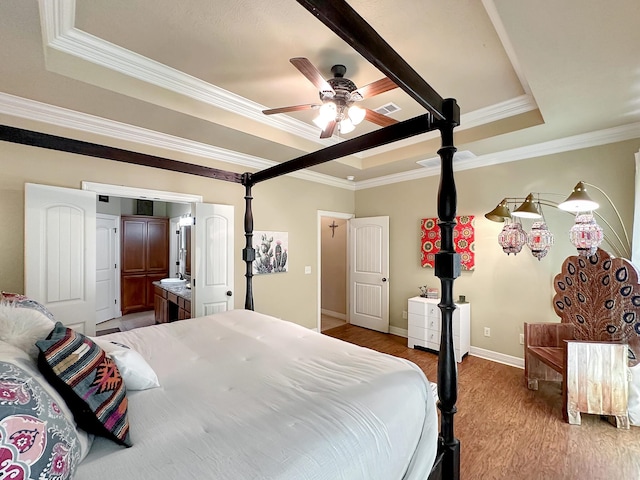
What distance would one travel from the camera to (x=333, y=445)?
958 mm

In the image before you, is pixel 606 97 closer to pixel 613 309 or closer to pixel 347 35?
pixel 613 309

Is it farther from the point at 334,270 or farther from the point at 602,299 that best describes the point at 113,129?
the point at 602,299

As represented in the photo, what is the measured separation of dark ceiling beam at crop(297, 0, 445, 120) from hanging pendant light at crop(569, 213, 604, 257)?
83.0 inches

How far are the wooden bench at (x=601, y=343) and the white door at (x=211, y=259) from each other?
11.2 ft

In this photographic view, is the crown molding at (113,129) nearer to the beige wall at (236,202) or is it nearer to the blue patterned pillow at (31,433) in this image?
the beige wall at (236,202)

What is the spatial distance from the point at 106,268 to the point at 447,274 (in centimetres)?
583

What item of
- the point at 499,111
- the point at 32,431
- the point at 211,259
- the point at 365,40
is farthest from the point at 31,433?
the point at 499,111

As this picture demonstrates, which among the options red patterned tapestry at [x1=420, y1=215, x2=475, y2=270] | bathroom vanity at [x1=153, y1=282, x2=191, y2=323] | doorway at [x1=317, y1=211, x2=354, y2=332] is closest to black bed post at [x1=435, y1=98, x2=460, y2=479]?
red patterned tapestry at [x1=420, y1=215, x2=475, y2=270]

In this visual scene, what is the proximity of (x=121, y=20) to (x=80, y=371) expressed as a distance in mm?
2136

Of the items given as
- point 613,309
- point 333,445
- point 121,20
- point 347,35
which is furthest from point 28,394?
point 613,309

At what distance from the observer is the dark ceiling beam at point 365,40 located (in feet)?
2.64

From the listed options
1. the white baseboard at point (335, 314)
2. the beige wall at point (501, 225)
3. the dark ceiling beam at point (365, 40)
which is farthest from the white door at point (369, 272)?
the dark ceiling beam at point (365, 40)

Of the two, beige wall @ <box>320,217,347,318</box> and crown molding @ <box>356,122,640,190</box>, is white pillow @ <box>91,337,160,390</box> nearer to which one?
crown molding @ <box>356,122,640,190</box>

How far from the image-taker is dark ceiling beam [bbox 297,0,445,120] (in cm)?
81
